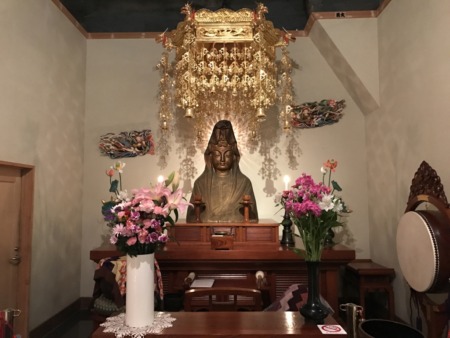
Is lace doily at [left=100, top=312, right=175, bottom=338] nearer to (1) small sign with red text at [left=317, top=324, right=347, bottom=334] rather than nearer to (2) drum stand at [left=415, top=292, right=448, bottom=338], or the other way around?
(1) small sign with red text at [left=317, top=324, right=347, bottom=334]

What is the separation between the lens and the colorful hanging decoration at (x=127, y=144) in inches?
194

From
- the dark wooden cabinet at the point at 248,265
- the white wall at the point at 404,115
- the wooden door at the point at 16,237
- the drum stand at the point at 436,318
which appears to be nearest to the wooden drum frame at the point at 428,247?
the drum stand at the point at 436,318

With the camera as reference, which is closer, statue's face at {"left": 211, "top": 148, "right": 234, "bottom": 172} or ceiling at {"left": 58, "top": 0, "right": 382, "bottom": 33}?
Answer: statue's face at {"left": 211, "top": 148, "right": 234, "bottom": 172}

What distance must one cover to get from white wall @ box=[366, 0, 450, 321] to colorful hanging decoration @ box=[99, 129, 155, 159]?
3.12 metres

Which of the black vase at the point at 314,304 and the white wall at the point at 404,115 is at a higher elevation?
the white wall at the point at 404,115

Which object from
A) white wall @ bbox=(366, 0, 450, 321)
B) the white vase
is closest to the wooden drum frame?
white wall @ bbox=(366, 0, 450, 321)

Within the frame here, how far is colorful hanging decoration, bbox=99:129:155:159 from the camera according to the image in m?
4.93

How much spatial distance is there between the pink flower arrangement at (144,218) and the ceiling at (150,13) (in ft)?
12.6

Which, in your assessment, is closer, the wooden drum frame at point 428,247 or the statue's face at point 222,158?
the wooden drum frame at point 428,247

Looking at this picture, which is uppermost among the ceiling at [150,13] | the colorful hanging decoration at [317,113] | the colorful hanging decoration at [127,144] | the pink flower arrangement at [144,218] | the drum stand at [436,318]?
the ceiling at [150,13]

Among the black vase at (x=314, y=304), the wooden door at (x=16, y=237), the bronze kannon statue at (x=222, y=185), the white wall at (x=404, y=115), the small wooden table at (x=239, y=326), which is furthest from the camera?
the bronze kannon statue at (x=222, y=185)

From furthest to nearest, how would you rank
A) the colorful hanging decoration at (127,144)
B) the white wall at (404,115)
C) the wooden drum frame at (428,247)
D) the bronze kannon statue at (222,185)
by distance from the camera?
1. the colorful hanging decoration at (127,144)
2. the bronze kannon statue at (222,185)
3. the white wall at (404,115)
4. the wooden drum frame at (428,247)

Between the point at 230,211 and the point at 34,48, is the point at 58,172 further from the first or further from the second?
the point at 230,211

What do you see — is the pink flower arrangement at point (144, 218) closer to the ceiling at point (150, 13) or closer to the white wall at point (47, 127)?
the white wall at point (47, 127)
